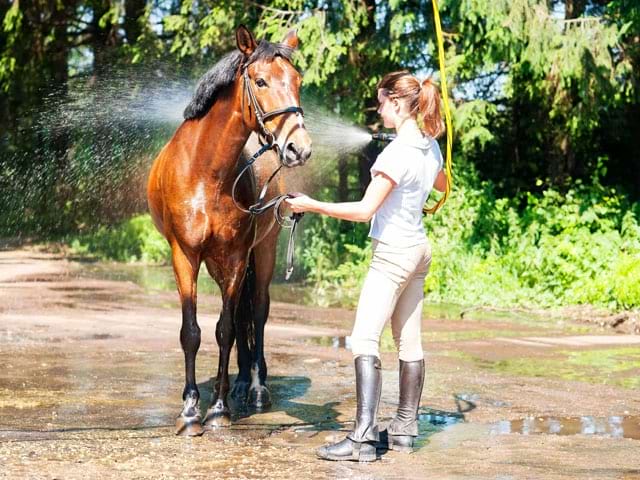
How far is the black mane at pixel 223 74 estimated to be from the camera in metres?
6.67

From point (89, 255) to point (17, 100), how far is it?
5034 millimetres

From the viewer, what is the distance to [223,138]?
6.91 meters

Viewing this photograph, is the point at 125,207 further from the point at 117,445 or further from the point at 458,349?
the point at 117,445

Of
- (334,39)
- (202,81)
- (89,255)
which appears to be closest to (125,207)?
(89,255)

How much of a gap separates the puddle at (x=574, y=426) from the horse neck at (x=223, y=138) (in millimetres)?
2392

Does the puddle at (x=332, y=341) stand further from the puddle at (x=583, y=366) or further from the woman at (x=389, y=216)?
the woman at (x=389, y=216)

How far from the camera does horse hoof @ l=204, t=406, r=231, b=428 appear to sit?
6934 mm

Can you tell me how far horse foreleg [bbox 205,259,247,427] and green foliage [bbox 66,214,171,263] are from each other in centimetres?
1421

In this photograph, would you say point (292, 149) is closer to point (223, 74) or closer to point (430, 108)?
point (430, 108)

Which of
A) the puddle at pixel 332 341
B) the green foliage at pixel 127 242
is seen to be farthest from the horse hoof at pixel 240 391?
the green foliage at pixel 127 242

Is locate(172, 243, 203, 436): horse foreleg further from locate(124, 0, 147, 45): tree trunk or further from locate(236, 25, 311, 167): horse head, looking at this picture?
locate(124, 0, 147, 45): tree trunk

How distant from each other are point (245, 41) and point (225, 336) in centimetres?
197

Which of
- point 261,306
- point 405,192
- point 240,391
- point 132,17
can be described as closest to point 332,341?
point 261,306

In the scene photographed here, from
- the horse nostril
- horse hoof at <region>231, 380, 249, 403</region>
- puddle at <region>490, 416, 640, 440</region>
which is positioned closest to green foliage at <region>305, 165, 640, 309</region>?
puddle at <region>490, 416, 640, 440</region>
